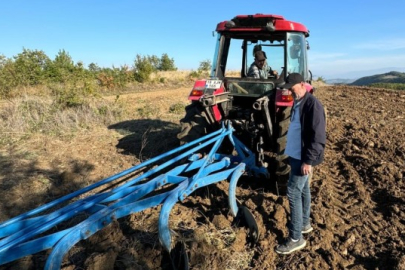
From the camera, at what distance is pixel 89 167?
5129 mm

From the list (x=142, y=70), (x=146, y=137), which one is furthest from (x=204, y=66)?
(x=146, y=137)

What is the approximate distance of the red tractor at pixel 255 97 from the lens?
3.91m

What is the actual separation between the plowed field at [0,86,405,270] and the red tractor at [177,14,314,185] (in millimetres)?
608

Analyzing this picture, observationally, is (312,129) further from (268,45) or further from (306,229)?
(268,45)

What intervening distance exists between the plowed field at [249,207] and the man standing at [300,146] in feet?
0.71

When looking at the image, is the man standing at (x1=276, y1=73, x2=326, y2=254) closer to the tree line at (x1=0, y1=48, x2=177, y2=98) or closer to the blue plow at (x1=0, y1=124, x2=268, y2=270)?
the blue plow at (x1=0, y1=124, x2=268, y2=270)

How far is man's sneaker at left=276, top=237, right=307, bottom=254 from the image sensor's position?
9.60 feet

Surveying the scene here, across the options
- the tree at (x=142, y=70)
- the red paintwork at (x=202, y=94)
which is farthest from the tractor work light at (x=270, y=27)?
the tree at (x=142, y=70)

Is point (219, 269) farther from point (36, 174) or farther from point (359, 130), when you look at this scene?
point (359, 130)

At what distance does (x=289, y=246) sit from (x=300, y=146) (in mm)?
903

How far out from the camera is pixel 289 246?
2938mm

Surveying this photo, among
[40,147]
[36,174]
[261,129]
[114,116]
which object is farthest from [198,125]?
[114,116]

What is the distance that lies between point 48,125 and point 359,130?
20.8 feet

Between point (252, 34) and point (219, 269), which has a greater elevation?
point (252, 34)
